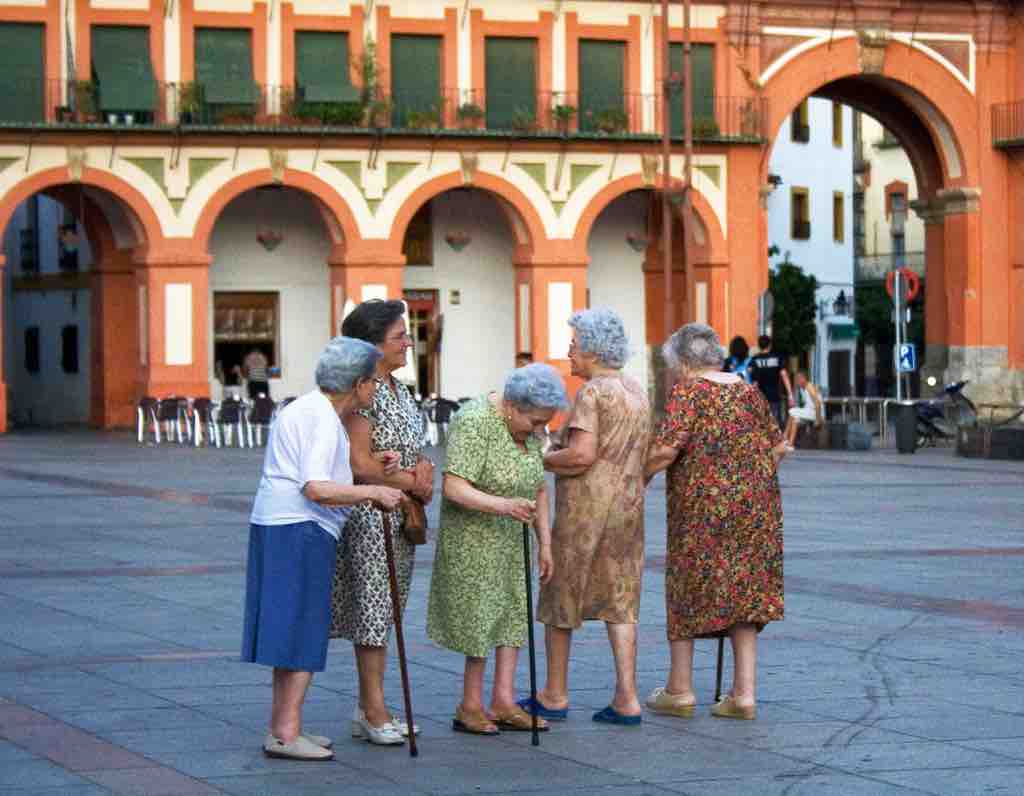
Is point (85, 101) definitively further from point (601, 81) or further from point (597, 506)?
point (597, 506)

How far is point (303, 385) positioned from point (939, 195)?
1412 centimetres

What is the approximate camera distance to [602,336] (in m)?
A: 10.6

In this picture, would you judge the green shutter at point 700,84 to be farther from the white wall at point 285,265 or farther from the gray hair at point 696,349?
the gray hair at point 696,349

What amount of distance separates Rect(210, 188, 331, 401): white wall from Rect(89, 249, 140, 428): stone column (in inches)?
66.2

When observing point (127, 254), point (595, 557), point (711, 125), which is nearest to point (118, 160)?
point (127, 254)

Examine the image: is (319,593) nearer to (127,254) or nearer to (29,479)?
(29,479)

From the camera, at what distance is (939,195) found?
5250cm

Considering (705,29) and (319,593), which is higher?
(705,29)

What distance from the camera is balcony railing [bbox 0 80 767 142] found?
1788 inches

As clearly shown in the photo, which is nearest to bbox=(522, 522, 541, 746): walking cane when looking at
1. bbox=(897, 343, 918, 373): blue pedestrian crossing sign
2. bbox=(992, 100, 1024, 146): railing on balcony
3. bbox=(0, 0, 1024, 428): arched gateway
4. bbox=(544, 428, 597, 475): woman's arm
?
bbox=(544, 428, 597, 475): woman's arm

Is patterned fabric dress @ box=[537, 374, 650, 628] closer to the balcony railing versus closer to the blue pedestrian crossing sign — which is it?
the blue pedestrian crossing sign

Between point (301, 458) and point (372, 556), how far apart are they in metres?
0.67

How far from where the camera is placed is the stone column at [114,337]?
162ft

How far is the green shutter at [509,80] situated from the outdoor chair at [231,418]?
378 inches
